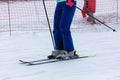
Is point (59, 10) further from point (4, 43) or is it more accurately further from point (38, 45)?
point (4, 43)

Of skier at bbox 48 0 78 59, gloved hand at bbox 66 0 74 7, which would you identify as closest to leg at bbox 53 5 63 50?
skier at bbox 48 0 78 59

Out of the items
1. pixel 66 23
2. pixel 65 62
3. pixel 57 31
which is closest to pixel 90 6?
pixel 57 31

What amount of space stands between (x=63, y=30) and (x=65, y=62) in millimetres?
519

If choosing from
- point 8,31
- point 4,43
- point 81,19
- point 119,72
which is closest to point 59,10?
point 119,72

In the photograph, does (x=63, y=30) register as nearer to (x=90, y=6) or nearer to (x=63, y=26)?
(x=63, y=26)

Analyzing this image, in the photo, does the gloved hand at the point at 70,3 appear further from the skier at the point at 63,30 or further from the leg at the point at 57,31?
the leg at the point at 57,31

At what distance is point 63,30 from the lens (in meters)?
6.12

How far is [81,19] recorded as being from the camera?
37.1ft

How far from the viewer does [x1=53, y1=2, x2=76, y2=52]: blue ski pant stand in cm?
608

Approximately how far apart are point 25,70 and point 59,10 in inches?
46.9

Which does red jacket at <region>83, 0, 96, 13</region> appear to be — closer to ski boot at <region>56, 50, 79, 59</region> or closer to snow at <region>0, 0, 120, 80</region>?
snow at <region>0, 0, 120, 80</region>

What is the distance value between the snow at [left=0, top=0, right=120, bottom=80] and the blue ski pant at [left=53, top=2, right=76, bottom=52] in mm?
349

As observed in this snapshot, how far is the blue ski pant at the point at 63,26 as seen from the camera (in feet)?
20.0

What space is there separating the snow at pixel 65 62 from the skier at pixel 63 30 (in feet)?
0.76
